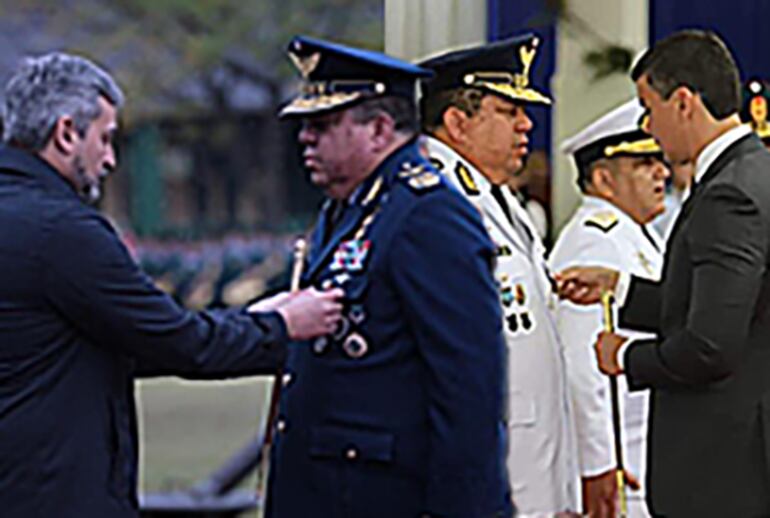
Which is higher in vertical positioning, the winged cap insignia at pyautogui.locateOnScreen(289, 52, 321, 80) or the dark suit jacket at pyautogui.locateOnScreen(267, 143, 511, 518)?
the winged cap insignia at pyautogui.locateOnScreen(289, 52, 321, 80)

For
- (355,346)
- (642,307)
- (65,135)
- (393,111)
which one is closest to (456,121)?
(642,307)

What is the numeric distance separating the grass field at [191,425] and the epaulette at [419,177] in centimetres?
487

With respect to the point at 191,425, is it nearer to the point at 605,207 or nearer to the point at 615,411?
the point at 605,207

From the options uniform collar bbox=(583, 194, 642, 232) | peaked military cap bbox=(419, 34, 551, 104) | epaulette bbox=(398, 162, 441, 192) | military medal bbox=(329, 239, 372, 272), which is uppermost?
peaked military cap bbox=(419, 34, 551, 104)

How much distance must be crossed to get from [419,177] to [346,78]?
0.72 ft

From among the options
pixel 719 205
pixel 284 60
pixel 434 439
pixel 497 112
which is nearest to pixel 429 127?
pixel 497 112

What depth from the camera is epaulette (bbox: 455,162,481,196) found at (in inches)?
129

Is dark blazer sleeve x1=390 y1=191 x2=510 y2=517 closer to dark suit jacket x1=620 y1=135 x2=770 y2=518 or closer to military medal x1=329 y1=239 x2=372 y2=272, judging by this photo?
military medal x1=329 y1=239 x2=372 y2=272

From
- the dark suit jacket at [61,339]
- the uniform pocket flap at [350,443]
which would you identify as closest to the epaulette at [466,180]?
the uniform pocket flap at [350,443]

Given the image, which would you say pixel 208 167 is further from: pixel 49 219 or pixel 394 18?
pixel 49 219

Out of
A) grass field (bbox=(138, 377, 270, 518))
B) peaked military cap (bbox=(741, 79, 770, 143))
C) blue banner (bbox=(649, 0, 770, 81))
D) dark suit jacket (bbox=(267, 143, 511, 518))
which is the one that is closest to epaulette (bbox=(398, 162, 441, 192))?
dark suit jacket (bbox=(267, 143, 511, 518))

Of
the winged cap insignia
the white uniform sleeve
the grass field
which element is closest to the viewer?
the winged cap insignia

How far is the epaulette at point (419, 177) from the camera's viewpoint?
8.45 feet

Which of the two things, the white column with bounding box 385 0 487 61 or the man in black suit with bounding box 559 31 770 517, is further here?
the white column with bounding box 385 0 487 61
